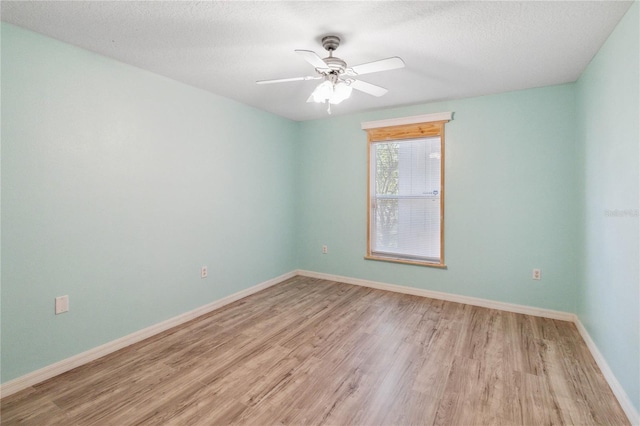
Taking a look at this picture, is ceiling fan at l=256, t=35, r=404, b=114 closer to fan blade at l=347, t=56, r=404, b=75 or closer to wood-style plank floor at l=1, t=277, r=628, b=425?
fan blade at l=347, t=56, r=404, b=75

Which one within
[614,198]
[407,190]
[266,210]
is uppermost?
[407,190]

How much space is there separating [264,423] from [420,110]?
3534 millimetres

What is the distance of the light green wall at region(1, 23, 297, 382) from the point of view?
1.98 metres

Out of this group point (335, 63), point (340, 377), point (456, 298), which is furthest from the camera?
point (456, 298)

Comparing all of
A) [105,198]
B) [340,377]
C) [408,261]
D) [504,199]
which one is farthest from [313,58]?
[408,261]

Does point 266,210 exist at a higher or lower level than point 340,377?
higher

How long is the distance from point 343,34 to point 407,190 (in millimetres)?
2304

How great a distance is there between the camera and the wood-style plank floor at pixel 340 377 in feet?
5.72

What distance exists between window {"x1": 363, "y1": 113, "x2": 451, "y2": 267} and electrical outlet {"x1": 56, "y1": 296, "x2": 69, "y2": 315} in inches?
126

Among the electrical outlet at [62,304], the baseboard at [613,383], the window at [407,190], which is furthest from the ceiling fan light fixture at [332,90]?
the baseboard at [613,383]

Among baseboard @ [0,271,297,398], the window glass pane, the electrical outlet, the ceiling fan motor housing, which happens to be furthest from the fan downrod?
baseboard @ [0,271,297,398]

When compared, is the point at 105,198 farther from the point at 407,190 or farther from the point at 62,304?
the point at 407,190

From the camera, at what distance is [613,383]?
193 centimetres

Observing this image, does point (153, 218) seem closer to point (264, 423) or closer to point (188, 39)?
point (188, 39)
